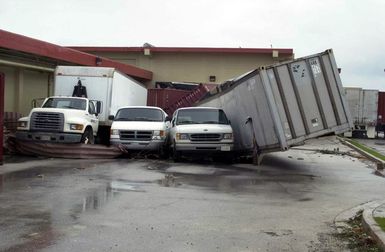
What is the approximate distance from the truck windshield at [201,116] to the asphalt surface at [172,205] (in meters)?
2.27

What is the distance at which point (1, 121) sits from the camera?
574 inches

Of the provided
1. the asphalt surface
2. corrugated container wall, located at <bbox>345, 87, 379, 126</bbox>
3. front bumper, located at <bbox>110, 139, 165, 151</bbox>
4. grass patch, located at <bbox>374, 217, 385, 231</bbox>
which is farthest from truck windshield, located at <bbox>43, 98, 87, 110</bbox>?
corrugated container wall, located at <bbox>345, 87, 379, 126</bbox>

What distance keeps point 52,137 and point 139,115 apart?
3352mm

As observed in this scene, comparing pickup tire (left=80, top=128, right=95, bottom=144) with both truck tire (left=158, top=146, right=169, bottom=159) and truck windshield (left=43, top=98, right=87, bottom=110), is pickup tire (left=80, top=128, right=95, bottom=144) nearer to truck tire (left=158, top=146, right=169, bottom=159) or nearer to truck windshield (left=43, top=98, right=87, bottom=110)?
truck windshield (left=43, top=98, right=87, bottom=110)

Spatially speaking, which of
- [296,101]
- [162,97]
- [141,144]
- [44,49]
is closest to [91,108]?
[141,144]

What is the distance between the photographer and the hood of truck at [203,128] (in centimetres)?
1733

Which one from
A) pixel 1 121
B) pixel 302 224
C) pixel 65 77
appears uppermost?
pixel 65 77

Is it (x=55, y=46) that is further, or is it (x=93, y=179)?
(x=55, y=46)

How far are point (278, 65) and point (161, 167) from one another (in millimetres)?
4590

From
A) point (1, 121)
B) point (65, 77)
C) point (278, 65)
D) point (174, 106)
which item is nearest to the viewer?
point (1, 121)

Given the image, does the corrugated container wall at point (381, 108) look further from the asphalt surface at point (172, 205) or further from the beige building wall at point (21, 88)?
the beige building wall at point (21, 88)

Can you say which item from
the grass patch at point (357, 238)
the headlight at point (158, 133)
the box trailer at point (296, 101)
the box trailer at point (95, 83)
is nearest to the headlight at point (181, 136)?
the headlight at point (158, 133)

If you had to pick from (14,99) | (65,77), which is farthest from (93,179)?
(14,99)

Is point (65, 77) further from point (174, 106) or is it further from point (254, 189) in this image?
point (254, 189)
